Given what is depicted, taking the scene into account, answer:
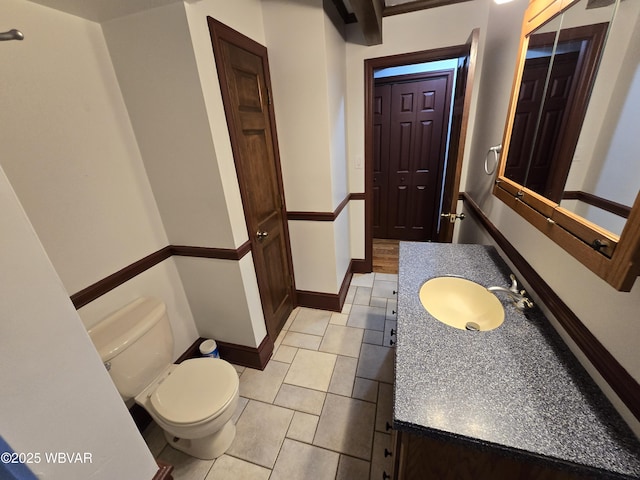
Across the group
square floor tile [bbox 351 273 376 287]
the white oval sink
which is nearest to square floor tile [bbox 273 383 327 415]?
the white oval sink

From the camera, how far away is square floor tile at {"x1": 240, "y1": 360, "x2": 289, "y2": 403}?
162cm

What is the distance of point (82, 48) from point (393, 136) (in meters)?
2.87

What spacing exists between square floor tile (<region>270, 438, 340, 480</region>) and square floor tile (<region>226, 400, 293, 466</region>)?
0.16 feet

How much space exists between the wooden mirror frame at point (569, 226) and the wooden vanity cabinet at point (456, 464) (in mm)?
473

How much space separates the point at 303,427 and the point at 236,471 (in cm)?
37

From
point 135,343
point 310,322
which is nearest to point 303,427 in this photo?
point 310,322

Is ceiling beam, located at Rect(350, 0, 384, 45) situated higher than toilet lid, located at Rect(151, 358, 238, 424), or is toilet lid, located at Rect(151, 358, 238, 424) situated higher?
ceiling beam, located at Rect(350, 0, 384, 45)

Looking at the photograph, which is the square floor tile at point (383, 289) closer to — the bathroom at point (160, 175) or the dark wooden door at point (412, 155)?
the bathroom at point (160, 175)

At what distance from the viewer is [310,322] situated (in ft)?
7.28

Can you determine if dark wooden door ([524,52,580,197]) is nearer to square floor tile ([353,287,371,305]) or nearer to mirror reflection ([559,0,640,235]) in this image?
mirror reflection ([559,0,640,235])

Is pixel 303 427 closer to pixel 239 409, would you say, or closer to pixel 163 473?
pixel 239 409

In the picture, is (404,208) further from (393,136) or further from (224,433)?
(224,433)

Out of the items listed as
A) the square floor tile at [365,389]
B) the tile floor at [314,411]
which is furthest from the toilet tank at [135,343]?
the square floor tile at [365,389]

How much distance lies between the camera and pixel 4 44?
0.90 m
